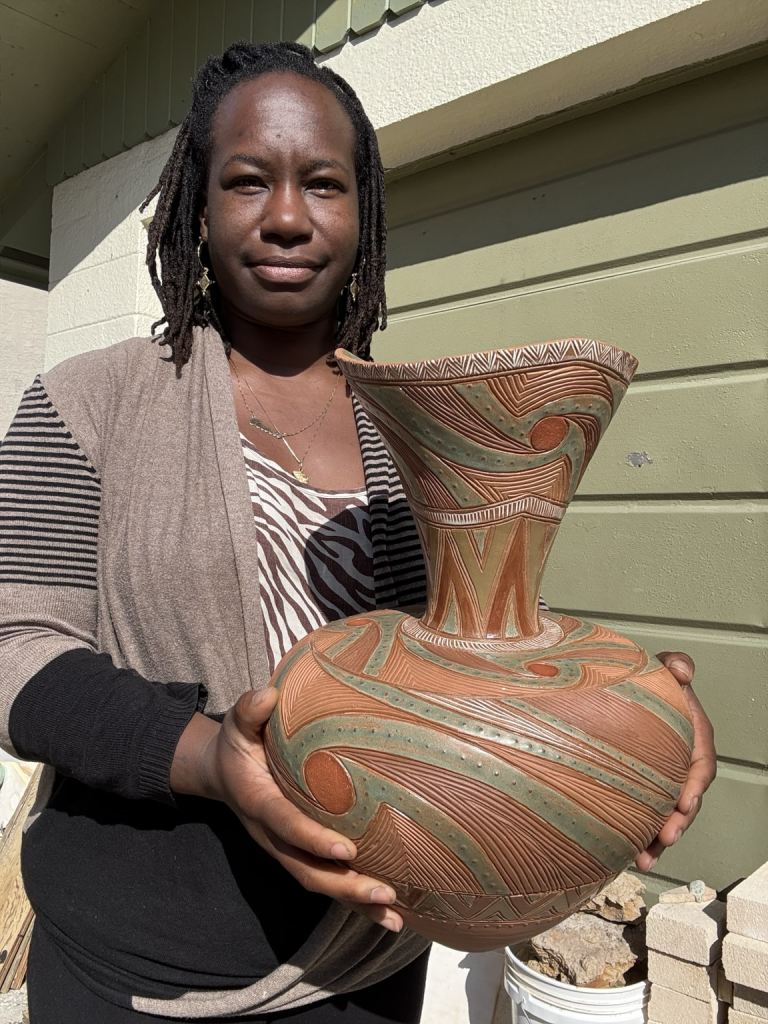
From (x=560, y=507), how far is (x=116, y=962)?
2.87 feet

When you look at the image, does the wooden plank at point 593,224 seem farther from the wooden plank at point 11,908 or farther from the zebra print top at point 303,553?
the wooden plank at point 11,908

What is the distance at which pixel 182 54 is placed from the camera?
3.54 metres

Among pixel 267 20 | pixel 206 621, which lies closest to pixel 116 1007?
pixel 206 621

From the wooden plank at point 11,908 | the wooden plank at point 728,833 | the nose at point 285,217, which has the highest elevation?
the nose at point 285,217

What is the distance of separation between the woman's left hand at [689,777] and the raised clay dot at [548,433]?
417 millimetres

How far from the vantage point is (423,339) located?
124 inches

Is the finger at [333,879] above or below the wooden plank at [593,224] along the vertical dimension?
below

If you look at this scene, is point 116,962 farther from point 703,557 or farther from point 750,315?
point 750,315

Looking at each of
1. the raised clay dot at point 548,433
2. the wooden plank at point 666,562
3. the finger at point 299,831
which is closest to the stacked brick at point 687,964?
the wooden plank at point 666,562

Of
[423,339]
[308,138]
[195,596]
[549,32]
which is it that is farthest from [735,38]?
[195,596]

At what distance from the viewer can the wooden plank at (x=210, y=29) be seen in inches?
134

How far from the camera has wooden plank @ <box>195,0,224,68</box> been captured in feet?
11.2

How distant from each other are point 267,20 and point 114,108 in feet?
3.17

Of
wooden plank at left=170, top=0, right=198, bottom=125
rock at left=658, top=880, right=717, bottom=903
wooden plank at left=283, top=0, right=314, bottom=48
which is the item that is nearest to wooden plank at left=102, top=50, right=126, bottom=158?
wooden plank at left=170, top=0, right=198, bottom=125
